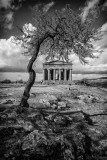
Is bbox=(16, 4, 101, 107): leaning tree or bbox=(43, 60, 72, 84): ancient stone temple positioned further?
bbox=(43, 60, 72, 84): ancient stone temple

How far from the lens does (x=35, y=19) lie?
11.0m

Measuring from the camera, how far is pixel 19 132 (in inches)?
228

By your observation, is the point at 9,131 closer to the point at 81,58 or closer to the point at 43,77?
the point at 81,58

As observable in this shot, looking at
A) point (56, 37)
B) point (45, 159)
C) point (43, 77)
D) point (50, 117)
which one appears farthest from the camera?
point (43, 77)

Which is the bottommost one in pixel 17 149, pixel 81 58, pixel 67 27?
pixel 17 149

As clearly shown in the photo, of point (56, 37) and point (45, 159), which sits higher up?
point (56, 37)

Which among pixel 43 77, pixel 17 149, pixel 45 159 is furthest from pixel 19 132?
pixel 43 77

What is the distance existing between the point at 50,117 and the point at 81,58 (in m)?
6.74

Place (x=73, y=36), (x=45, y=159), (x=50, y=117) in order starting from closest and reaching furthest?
(x=45, y=159), (x=50, y=117), (x=73, y=36)

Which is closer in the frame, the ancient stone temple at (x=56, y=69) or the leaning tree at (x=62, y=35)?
the leaning tree at (x=62, y=35)

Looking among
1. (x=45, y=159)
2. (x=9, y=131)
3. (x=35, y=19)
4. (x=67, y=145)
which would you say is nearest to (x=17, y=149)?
(x=45, y=159)

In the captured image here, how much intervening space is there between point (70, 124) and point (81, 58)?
6844mm

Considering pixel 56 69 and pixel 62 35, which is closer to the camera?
pixel 62 35

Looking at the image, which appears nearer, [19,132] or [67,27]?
[19,132]
